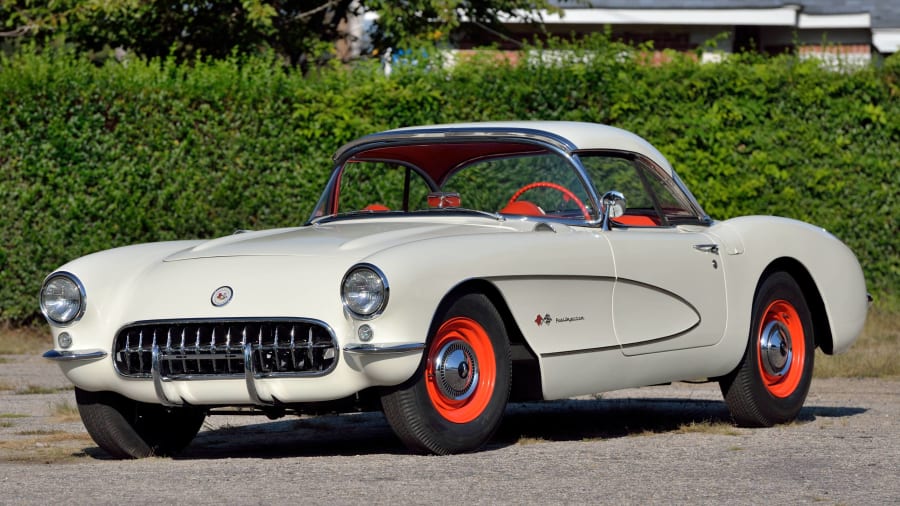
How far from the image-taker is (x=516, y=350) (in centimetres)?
657

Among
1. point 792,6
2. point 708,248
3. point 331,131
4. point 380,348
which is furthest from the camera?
point 792,6

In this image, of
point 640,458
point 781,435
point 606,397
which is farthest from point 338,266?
point 606,397

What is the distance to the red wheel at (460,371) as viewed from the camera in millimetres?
6211

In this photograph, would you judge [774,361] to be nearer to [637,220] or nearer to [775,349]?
[775,349]

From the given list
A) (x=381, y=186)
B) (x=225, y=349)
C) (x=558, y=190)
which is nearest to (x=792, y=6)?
(x=381, y=186)

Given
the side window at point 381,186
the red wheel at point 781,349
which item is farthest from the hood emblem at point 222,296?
the red wheel at point 781,349

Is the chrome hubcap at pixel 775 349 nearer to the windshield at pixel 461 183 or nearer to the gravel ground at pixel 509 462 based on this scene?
the gravel ground at pixel 509 462

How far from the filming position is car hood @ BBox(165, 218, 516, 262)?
634 cm

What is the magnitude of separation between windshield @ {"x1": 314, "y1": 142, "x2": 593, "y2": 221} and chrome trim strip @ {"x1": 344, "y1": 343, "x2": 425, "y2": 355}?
134cm

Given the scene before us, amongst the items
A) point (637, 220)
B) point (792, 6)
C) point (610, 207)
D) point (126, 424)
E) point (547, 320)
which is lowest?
point (126, 424)

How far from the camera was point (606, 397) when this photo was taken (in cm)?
995

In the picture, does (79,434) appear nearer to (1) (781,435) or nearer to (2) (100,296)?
(2) (100,296)

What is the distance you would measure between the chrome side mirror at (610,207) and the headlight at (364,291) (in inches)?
63.0

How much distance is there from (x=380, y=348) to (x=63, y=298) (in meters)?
1.58
